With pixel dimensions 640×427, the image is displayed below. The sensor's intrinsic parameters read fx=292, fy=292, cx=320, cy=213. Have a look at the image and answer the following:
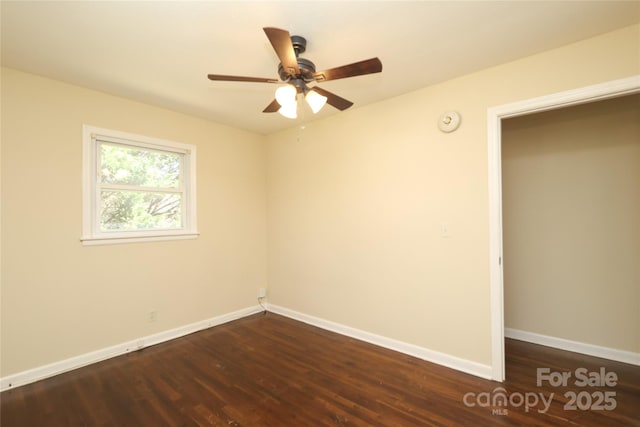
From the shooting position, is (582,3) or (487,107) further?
(487,107)

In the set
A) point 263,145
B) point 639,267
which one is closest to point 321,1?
point 263,145

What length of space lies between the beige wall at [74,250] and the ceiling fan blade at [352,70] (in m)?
2.25

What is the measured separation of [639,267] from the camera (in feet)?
8.32

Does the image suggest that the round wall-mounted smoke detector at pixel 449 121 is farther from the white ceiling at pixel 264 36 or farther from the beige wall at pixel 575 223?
the beige wall at pixel 575 223

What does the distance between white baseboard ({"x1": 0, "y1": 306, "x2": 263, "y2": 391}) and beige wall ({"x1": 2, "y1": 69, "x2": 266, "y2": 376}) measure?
0.05 metres

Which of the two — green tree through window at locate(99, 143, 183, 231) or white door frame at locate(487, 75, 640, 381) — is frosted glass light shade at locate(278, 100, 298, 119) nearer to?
white door frame at locate(487, 75, 640, 381)

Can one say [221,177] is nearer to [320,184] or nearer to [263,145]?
[263,145]

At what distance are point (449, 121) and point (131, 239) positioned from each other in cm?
322

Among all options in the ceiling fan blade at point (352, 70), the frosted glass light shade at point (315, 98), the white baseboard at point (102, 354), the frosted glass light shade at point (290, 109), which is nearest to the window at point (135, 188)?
the white baseboard at point (102, 354)

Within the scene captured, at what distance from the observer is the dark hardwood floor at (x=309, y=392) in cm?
192

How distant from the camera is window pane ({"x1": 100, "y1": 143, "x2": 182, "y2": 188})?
2.87m

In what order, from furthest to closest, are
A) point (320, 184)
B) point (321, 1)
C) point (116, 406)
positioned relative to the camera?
point (320, 184)
point (116, 406)
point (321, 1)

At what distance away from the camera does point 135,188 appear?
9.91 ft

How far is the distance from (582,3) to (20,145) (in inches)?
158
